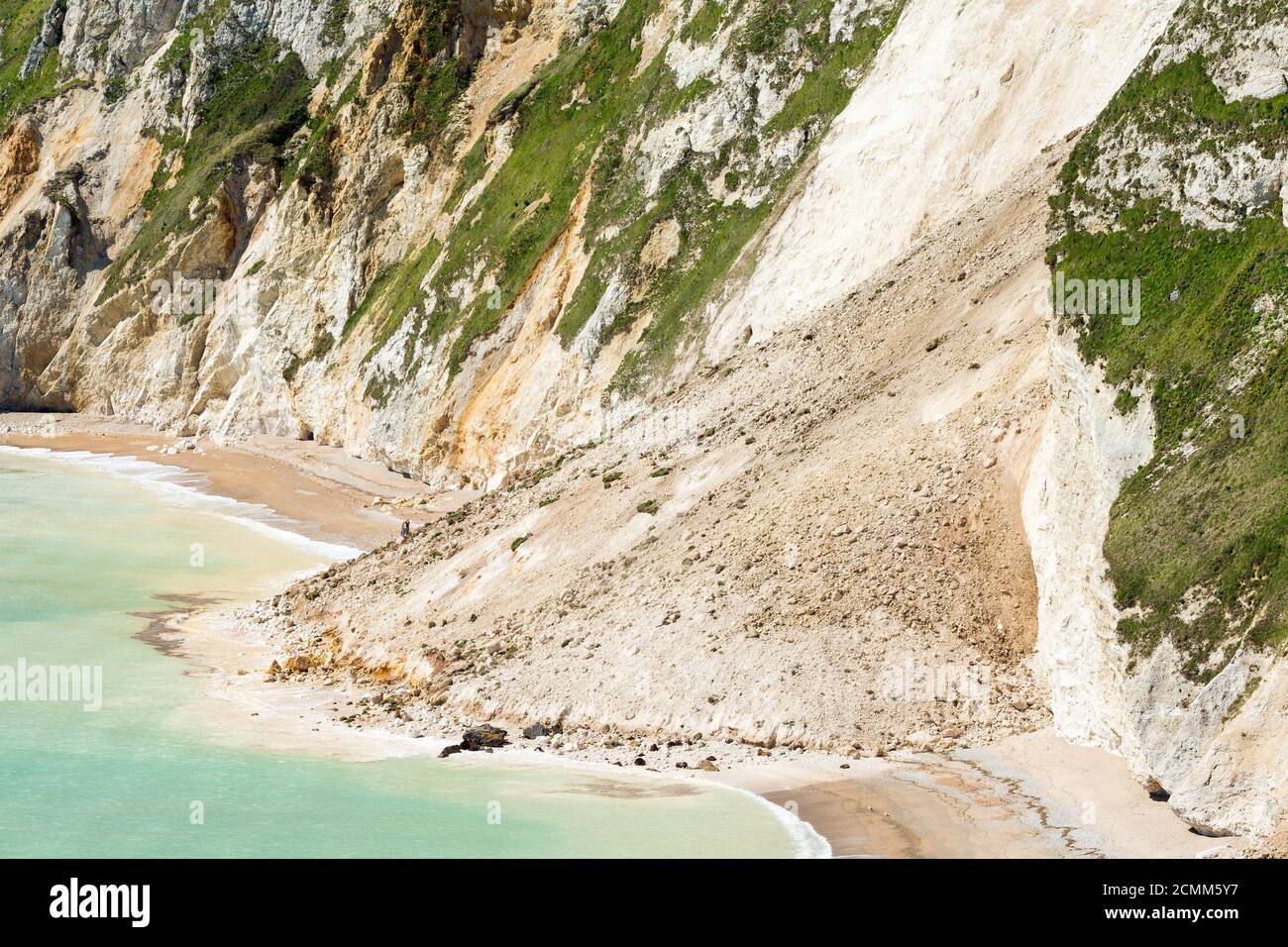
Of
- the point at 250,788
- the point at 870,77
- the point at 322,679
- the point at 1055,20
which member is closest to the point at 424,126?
the point at 870,77

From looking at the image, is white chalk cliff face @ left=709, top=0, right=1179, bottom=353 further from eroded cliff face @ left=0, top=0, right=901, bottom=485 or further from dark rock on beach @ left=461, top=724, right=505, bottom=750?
dark rock on beach @ left=461, top=724, right=505, bottom=750

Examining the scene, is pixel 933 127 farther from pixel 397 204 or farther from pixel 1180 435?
pixel 397 204

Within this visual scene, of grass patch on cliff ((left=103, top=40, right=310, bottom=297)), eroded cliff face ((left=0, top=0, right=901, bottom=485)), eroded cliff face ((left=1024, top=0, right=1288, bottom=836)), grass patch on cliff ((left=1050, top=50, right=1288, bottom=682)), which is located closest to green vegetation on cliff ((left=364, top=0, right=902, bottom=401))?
eroded cliff face ((left=0, top=0, right=901, bottom=485))

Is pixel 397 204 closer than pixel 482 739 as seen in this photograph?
No

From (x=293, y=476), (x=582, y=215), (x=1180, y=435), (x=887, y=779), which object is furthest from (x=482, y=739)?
(x=293, y=476)

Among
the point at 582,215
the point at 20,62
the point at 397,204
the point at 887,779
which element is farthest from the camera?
the point at 20,62

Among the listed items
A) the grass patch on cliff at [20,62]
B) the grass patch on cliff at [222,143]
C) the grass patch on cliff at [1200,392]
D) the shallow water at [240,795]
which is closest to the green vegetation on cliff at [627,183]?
the shallow water at [240,795]

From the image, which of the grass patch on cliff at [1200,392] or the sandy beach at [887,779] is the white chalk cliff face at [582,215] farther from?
the sandy beach at [887,779]
